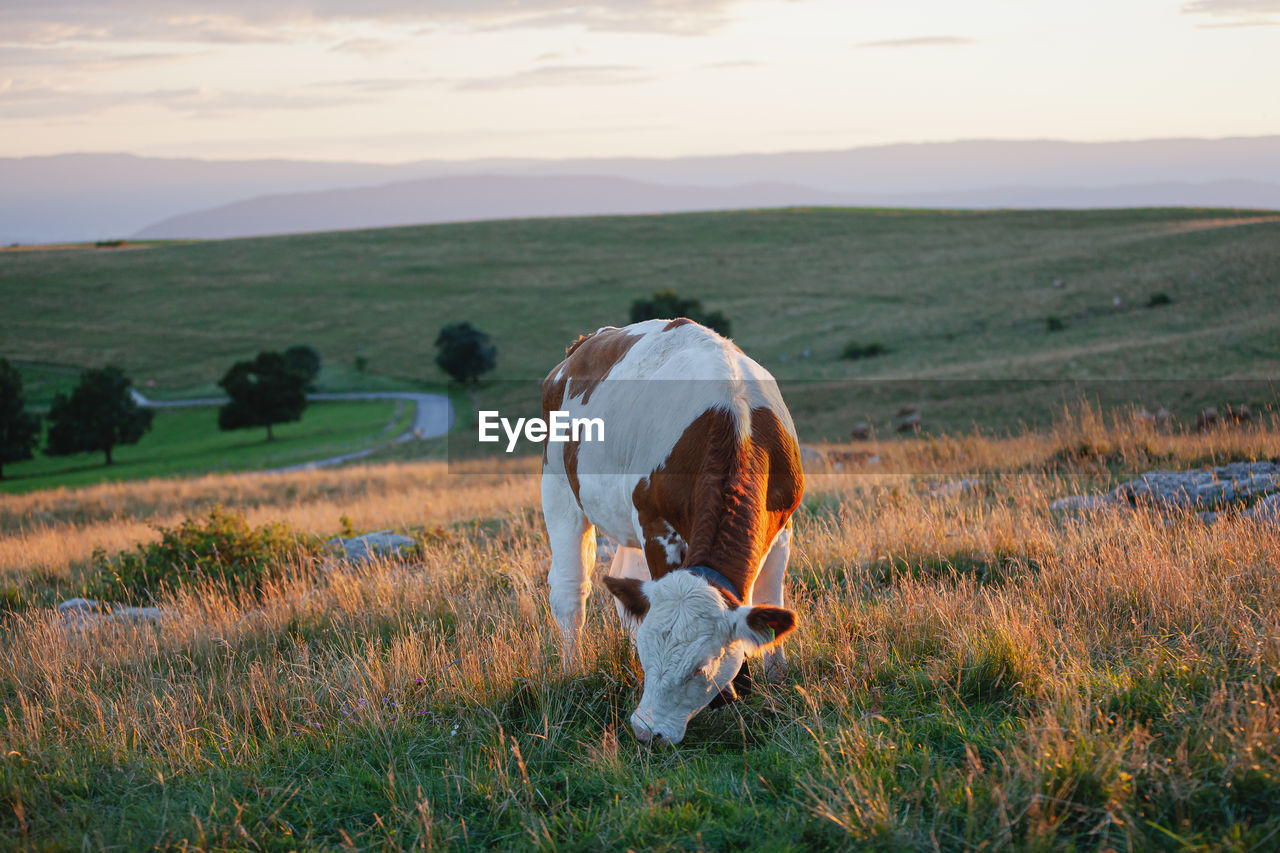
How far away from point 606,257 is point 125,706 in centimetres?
9501

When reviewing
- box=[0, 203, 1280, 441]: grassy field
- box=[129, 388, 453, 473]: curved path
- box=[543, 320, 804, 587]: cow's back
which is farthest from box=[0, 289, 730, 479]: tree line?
box=[543, 320, 804, 587]: cow's back

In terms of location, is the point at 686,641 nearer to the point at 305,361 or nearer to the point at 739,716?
the point at 739,716

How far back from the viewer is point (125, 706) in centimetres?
539

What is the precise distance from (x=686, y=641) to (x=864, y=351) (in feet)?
166

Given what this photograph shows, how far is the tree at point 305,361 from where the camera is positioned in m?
64.9

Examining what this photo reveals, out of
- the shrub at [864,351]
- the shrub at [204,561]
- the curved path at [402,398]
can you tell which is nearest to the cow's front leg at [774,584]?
the shrub at [204,561]

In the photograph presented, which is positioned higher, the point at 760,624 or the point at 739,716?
the point at 760,624

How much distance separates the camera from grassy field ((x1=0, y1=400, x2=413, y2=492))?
4609 cm

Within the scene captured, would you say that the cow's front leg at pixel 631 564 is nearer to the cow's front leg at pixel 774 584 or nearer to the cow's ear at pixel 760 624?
the cow's front leg at pixel 774 584

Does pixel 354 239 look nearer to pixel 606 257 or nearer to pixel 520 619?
pixel 606 257

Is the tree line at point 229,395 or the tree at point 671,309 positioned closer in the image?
the tree line at point 229,395

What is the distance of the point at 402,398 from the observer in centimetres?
6506

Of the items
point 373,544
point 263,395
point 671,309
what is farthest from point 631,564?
point 263,395

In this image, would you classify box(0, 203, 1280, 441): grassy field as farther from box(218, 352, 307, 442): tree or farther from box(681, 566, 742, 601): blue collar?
box(681, 566, 742, 601): blue collar
